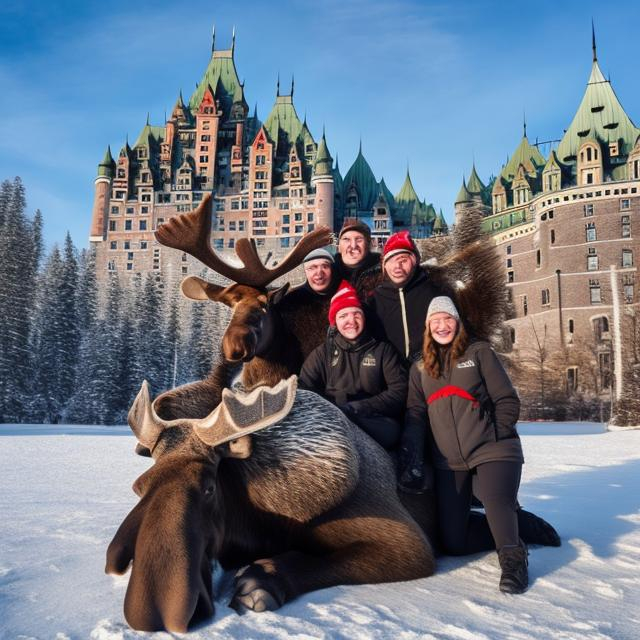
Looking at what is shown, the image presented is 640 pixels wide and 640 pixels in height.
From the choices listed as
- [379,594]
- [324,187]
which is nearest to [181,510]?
[379,594]

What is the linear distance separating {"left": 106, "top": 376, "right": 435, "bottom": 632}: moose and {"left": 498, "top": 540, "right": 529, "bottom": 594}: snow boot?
326mm

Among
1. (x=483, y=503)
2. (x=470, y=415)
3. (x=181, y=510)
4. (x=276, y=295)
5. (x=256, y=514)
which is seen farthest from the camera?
(x=276, y=295)

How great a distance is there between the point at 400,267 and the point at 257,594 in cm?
261

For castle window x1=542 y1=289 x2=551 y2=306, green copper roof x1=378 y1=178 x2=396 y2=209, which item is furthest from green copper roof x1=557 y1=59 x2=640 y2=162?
green copper roof x1=378 y1=178 x2=396 y2=209

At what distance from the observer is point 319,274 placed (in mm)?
4750

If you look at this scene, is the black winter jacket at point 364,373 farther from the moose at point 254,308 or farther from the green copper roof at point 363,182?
the green copper roof at point 363,182

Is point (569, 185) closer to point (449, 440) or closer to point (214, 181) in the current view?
point (214, 181)

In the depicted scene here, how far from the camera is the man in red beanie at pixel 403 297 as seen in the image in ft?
13.7

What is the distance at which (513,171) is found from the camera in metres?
63.9

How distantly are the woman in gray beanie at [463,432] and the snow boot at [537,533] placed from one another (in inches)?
12.0

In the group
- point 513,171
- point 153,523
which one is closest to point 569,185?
point 513,171

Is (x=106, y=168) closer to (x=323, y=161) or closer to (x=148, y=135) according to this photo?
(x=148, y=135)

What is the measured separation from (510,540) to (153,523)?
168 centimetres

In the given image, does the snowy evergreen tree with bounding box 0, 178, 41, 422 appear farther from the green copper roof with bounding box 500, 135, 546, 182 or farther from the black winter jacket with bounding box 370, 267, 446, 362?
the green copper roof with bounding box 500, 135, 546, 182
